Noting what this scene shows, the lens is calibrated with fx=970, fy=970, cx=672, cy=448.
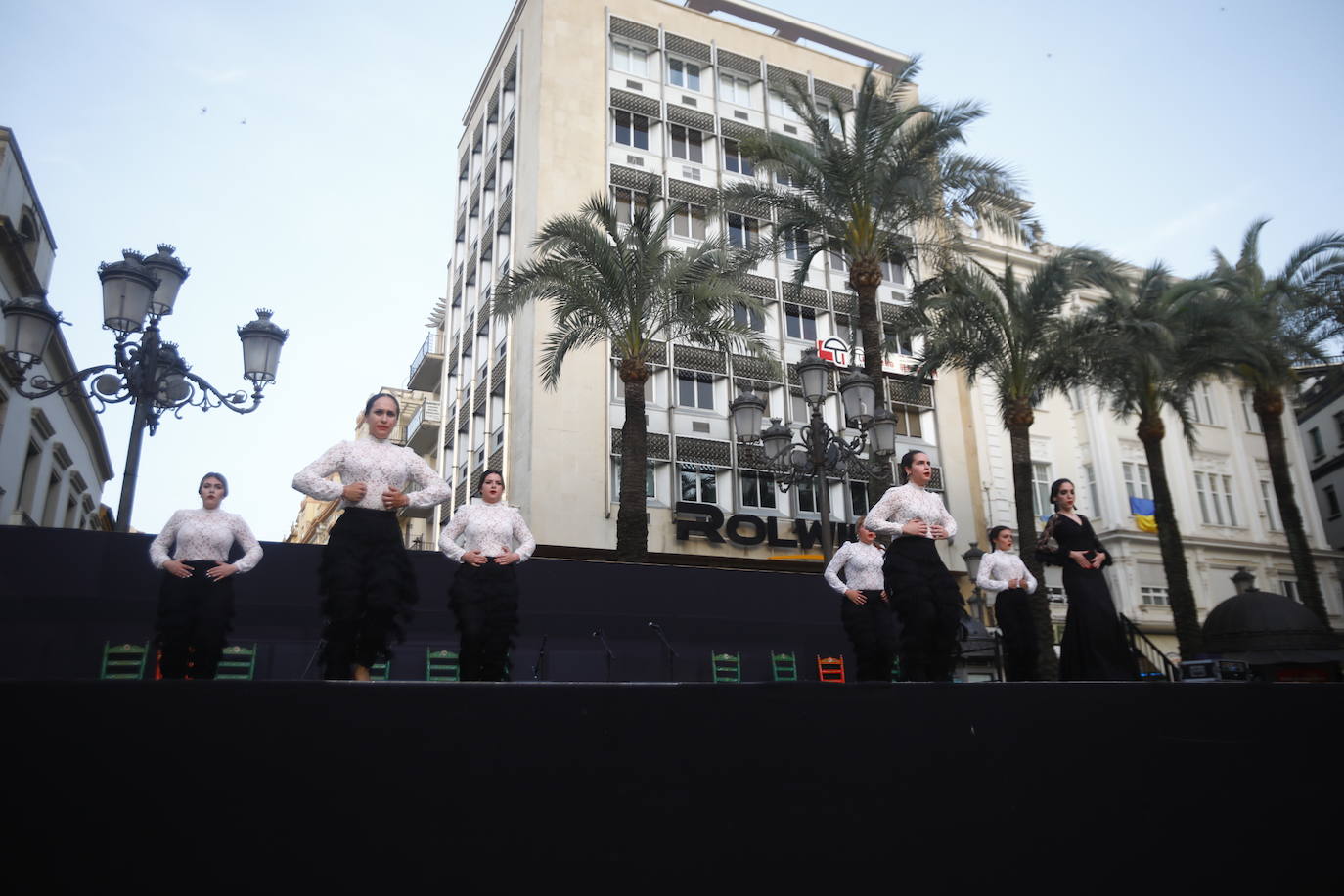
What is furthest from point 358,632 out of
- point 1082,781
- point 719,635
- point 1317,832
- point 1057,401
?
point 1057,401

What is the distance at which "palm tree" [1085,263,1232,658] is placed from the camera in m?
22.8

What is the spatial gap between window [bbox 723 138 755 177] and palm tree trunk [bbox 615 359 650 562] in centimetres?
1662

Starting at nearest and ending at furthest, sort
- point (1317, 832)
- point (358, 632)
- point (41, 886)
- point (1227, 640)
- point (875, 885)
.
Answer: point (41, 886), point (875, 885), point (1317, 832), point (358, 632), point (1227, 640)

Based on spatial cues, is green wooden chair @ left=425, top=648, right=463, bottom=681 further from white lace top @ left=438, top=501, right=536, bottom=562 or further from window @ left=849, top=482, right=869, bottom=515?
window @ left=849, top=482, right=869, bottom=515

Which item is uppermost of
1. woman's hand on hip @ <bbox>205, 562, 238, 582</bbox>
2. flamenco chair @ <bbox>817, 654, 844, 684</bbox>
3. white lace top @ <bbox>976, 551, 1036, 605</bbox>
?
white lace top @ <bbox>976, 551, 1036, 605</bbox>

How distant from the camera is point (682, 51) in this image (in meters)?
34.1

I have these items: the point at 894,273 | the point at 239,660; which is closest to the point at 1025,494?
the point at 894,273

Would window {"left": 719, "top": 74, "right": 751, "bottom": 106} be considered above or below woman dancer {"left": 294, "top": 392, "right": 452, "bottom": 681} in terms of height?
above

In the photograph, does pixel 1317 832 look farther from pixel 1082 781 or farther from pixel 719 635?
pixel 719 635

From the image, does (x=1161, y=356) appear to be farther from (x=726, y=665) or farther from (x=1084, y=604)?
(x=1084, y=604)

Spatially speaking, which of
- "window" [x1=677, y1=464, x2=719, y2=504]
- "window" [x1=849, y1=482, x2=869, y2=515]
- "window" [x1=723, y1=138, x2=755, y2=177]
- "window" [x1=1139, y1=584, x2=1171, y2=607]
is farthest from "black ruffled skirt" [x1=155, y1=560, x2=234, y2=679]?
"window" [x1=1139, y1=584, x2=1171, y2=607]

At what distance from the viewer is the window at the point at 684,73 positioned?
33.7m

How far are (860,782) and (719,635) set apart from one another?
30.2 feet

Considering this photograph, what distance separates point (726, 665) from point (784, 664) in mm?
902
